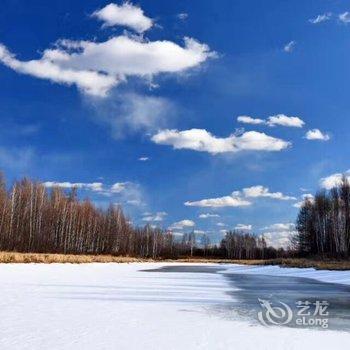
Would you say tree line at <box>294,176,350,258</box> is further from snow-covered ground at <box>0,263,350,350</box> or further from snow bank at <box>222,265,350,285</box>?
snow-covered ground at <box>0,263,350,350</box>

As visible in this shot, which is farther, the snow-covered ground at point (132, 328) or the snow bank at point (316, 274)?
the snow bank at point (316, 274)

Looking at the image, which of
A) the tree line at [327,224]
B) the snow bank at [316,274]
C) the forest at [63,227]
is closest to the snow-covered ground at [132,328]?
the snow bank at [316,274]

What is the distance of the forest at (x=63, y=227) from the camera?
61.8m

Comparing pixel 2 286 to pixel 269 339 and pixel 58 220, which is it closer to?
pixel 269 339

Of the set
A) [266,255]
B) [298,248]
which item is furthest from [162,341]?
[266,255]

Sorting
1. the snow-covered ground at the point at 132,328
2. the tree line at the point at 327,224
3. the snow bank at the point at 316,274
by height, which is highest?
the tree line at the point at 327,224

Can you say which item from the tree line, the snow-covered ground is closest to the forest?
the tree line

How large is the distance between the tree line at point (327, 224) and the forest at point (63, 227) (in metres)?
30.8

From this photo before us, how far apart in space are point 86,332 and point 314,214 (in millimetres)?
Result: 71603

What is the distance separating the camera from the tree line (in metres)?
67.1

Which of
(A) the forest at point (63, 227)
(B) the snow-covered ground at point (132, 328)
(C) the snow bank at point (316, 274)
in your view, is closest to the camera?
(B) the snow-covered ground at point (132, 328)

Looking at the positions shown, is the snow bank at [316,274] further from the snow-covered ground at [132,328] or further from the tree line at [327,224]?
the tree line at [327,224]

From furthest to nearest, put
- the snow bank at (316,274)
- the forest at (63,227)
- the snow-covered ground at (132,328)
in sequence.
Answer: the forest at (63,227) → the snow bank at (316,274) → the snow-covered ground at (132,328)

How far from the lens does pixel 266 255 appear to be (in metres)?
117
